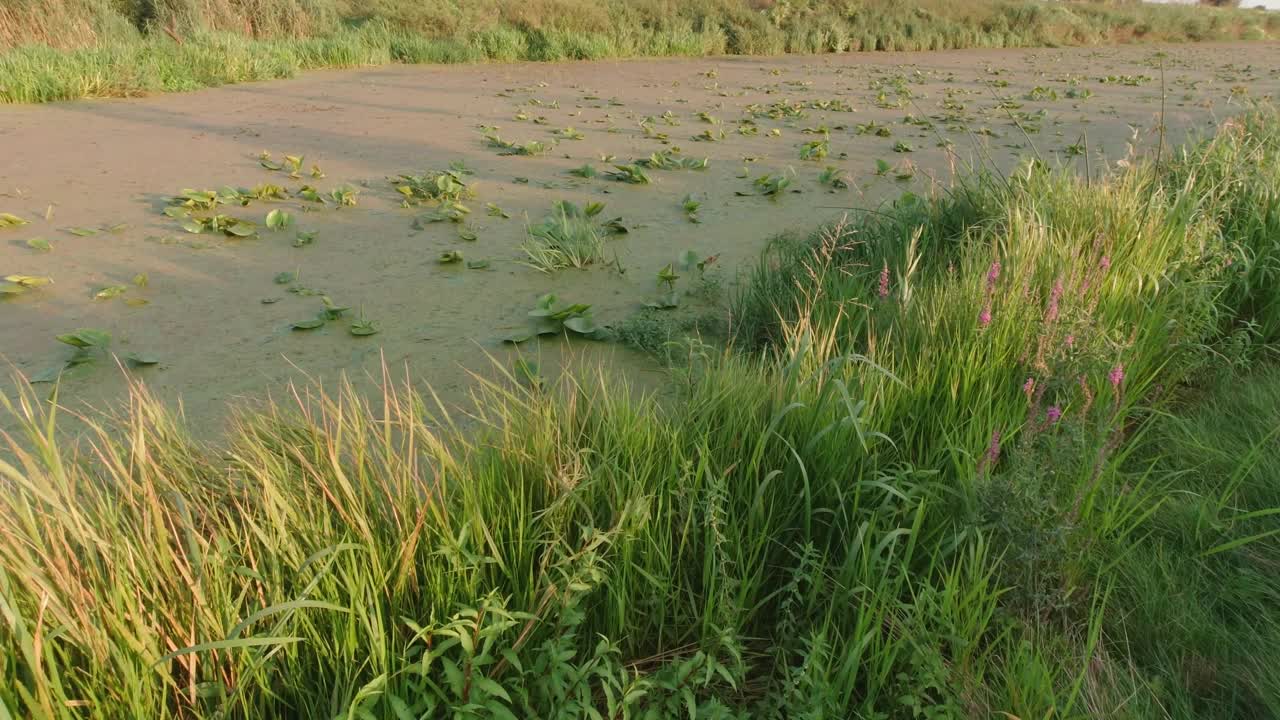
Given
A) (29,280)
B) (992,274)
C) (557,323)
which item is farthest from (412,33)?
(992,274)

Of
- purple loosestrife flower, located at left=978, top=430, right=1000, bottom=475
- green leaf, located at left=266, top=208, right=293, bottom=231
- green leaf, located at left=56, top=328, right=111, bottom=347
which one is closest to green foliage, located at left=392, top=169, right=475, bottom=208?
green leaf, located at left=266, top=208, right=293, bottom=231

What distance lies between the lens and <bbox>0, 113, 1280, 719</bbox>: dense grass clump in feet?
4.05

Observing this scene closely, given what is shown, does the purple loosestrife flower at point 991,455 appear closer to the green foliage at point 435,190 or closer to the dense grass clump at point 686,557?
the dense grass clump at point 686,557

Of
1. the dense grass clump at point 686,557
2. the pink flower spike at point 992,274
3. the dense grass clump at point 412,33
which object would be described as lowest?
the dense grass clump at point 686,557

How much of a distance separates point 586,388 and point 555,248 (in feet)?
6.20

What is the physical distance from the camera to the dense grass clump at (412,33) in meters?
7.32

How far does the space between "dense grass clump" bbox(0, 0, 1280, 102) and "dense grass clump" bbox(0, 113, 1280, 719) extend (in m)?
6.79

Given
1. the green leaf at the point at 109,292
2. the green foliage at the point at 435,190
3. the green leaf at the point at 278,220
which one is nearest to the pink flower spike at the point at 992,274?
the green foliage at the point at 435,190

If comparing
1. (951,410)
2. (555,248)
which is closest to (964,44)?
(555,248)

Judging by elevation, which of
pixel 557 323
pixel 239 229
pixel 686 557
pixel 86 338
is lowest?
pixel 686 557

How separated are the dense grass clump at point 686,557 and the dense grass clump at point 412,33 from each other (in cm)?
679

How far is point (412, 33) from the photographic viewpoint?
11.0 meters

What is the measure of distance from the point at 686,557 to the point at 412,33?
11.1m

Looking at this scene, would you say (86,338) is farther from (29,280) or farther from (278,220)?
(278,220)
